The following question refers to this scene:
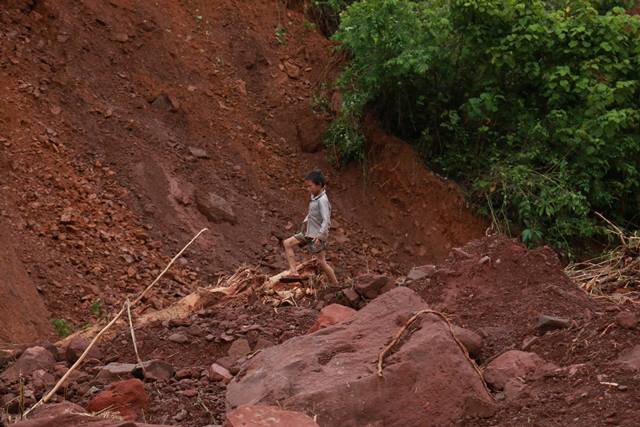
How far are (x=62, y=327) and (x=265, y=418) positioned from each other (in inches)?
189

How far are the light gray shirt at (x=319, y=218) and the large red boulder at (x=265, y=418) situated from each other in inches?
155

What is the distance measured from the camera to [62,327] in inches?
319

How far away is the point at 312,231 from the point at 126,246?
2.30 meters

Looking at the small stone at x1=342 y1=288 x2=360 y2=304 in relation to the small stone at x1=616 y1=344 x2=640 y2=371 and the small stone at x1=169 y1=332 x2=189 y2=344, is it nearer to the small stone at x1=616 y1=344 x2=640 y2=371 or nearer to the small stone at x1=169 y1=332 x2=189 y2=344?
the small stone at x1=169 y1=332 x2=189 y2=344

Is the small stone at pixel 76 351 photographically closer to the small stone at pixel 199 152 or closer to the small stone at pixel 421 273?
the small stone at pixel 421 273

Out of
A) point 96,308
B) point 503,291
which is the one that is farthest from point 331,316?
point 96,308

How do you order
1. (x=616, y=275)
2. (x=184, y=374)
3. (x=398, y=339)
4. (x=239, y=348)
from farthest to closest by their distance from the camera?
(x=616, y=275) < (x=239, y=348) < (x=184, y=374) < (x=398, y=339)

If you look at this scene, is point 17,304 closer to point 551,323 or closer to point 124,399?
point 124,399

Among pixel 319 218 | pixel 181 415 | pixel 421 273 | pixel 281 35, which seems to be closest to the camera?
pixel 181 415

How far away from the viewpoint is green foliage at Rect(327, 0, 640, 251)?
10.4 metres

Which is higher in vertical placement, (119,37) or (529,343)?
(119,37)

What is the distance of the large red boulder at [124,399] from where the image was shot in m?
4.70

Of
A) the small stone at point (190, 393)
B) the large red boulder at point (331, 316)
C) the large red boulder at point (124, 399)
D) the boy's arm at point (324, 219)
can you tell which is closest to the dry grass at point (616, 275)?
the boy's arm at point (324, 219)

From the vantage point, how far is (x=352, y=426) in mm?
4090
